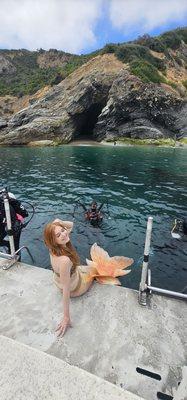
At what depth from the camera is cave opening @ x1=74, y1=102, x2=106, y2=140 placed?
193 ft

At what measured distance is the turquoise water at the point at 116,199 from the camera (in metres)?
10.1

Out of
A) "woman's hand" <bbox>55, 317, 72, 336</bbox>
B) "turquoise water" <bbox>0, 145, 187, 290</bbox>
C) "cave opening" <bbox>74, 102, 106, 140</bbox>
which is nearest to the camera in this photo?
"woman's hand" <bbox>55, 317, 72, 336</bbox>

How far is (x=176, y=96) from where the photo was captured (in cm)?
5631

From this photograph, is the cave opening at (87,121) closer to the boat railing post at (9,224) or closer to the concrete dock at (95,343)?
the boat railing post at (9,224)

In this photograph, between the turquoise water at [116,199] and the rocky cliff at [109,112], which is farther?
the rocky cliff at [109,112]

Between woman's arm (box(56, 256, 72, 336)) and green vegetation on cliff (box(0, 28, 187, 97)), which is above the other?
green vegetation on cliff (box(0, 28, 187, 97))

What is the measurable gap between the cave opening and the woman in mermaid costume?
55.3 metres

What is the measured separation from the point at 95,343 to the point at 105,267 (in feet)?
7.05

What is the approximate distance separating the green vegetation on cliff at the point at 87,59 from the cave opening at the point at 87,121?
414 inches

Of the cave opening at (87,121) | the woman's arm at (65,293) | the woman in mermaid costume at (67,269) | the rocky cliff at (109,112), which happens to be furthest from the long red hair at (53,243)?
the cave opening at (87,121)

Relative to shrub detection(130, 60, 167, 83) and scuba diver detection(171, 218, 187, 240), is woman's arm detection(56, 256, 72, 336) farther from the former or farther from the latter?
shrub detection(130, 60, 167, 83)

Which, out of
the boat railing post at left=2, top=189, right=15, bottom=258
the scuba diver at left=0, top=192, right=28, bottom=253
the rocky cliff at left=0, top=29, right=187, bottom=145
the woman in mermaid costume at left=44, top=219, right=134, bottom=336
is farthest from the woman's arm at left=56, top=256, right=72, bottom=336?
the rocky cliff at left=0, top=29, right=187, bottom=145

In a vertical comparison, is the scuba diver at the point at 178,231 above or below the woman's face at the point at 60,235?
below

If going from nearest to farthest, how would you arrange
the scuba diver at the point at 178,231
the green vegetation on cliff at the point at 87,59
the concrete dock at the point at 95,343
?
the concrete dock at the point at 95,343 < the scuba diver at the point at 178,231 < the green vegetation on cliff at the point at 87,59
